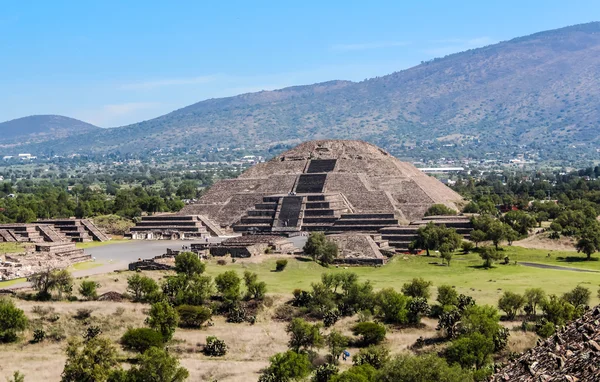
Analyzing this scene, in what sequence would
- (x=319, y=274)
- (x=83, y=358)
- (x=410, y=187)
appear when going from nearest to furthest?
1. (x=83, y=358)
2. (x=319, y=274)
3. (x=410, y=187)

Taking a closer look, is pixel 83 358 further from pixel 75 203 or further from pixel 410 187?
pixel 75 203

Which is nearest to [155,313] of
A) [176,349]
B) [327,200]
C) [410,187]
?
[176,349]

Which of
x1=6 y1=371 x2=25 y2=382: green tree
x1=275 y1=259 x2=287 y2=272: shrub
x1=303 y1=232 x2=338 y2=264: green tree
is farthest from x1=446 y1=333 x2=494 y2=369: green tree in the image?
x1=303 y1=232 x2=338 y2=264: green tree

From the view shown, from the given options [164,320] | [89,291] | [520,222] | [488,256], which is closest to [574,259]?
[488,256]

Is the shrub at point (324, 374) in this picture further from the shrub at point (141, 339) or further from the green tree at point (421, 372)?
the shrub at point (141, 339)

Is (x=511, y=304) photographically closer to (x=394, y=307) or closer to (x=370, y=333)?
(x=394, y=307)

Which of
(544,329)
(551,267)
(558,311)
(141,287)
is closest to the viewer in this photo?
(544,329)
